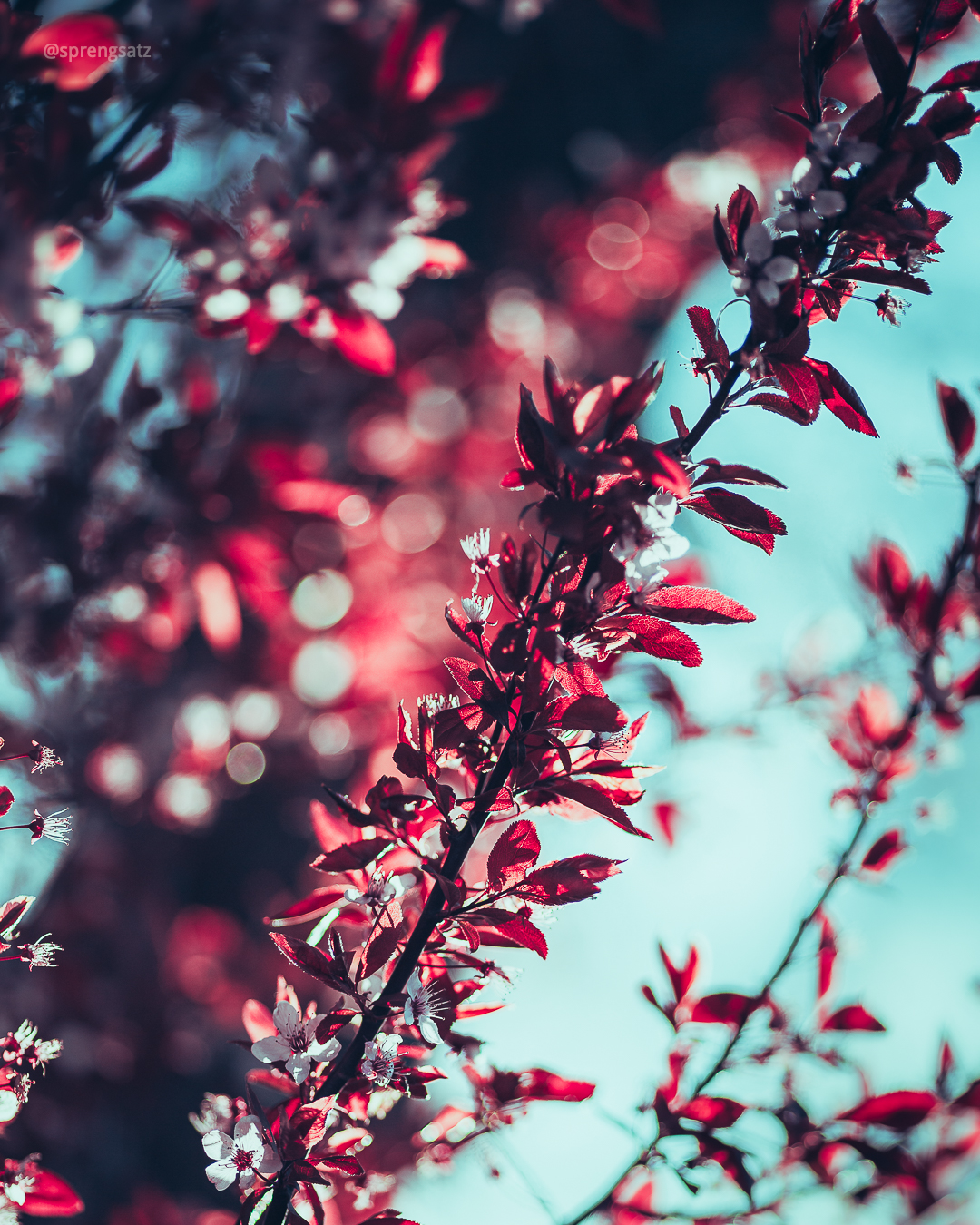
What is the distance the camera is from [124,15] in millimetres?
688

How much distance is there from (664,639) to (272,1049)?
1.30 feet

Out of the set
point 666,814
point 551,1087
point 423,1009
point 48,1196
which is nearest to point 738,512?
point 423,1009

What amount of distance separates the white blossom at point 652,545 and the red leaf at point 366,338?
0.48 metres

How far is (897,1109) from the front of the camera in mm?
662

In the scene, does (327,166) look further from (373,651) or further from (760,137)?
(760,137)

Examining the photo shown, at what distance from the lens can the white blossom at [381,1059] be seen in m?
0.42

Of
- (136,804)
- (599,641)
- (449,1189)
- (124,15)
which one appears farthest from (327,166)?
(449,1189)

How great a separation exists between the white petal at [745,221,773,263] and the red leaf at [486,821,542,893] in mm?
409

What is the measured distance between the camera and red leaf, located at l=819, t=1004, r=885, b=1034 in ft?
2.31

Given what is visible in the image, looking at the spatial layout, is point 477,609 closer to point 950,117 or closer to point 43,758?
point 43,758

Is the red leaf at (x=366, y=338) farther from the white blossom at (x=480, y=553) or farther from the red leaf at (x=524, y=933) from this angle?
the red leaf at (x=524, y=933)

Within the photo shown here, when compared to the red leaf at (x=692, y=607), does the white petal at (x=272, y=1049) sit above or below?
below

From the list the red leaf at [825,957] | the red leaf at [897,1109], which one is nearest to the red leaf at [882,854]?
the red leaf at [825,957]

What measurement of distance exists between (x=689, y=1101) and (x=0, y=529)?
A: 1.09m
